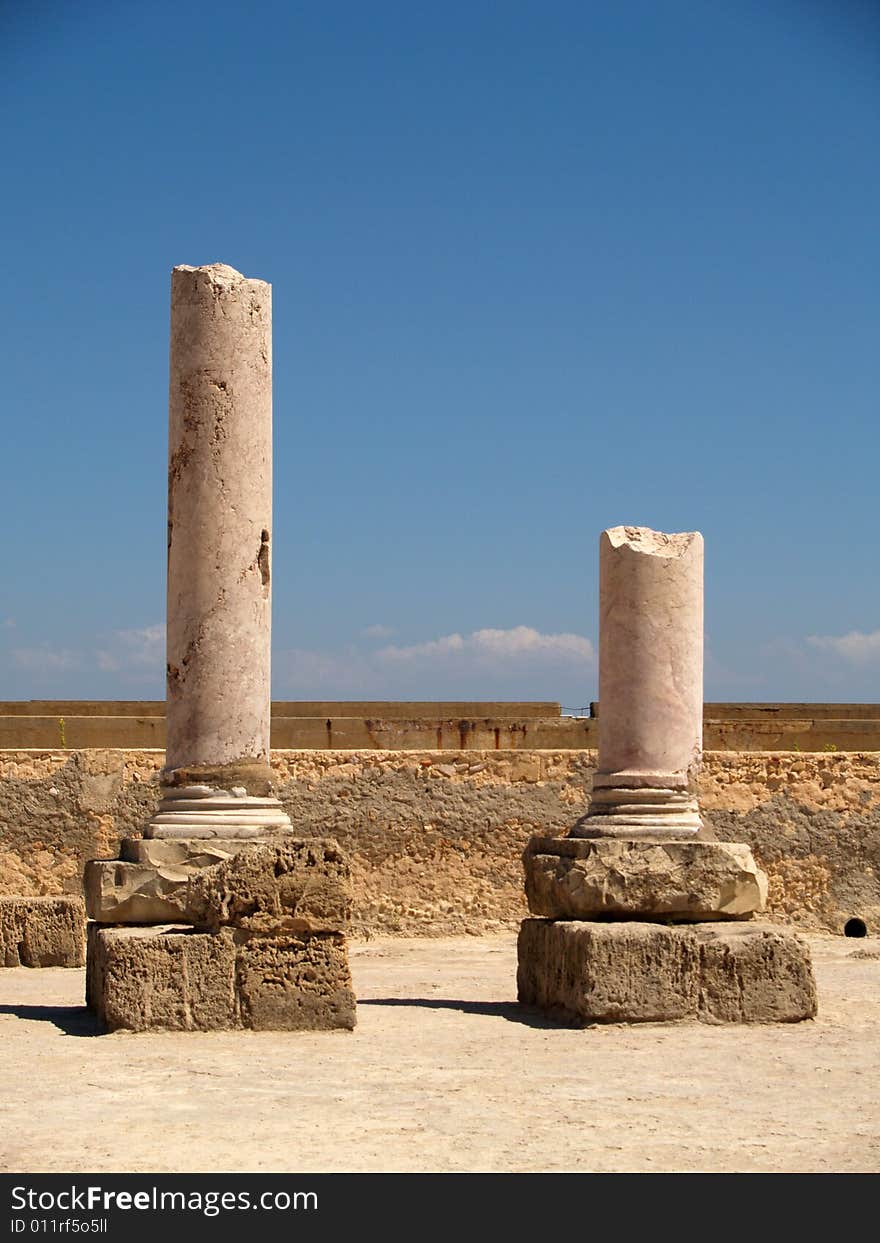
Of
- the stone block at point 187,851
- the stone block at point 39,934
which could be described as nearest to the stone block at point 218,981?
the stone block at point 187,851

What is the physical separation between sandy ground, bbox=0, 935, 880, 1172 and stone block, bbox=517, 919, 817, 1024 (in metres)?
0.11

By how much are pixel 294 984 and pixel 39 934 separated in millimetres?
3934

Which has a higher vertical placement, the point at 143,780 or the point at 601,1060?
the point at 143,780

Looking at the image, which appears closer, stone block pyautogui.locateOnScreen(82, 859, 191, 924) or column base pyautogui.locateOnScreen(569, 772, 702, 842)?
stone block pyautogui.locateOnScreen(82, 859, 191, 924)

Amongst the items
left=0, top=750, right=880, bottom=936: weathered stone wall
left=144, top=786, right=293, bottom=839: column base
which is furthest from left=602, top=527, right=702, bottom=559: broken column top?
left=0, top=750, right=880, bottom=936: weathered stone wall

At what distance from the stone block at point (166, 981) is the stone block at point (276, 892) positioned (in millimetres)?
142

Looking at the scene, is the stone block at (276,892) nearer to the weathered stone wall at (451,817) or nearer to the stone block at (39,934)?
the stone block at (39,934)

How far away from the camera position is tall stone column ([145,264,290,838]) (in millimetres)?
8898

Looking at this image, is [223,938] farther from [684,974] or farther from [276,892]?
[684,974]

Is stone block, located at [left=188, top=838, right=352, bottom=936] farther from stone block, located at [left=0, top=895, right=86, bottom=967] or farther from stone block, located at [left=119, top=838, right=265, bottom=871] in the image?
stone block, located at [left=0, top=895, right=86, bottom=967]

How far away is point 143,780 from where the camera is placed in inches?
536
